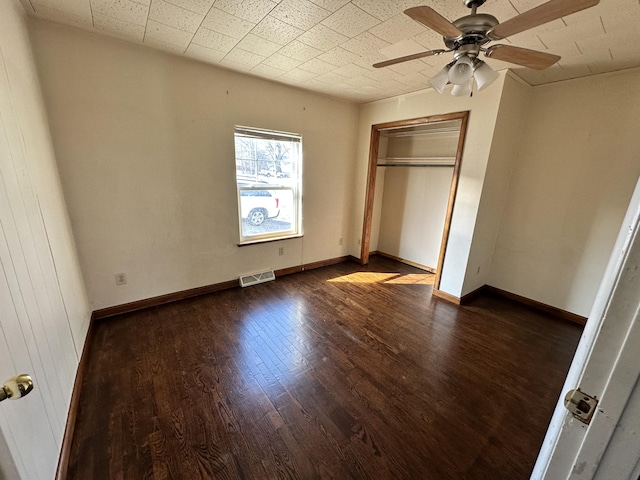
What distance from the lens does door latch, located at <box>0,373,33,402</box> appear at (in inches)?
23.7

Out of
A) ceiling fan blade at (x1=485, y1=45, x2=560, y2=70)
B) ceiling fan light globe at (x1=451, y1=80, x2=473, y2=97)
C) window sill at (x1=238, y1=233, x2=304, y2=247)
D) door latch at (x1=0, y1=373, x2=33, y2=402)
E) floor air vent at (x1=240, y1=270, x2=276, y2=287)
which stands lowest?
floor air vent at (x1=240, y1=270, x2=276, y2=287)

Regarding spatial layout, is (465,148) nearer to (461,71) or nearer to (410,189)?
(461,71)

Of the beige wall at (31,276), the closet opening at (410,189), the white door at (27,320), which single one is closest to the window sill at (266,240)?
the closet opening at (410,189)

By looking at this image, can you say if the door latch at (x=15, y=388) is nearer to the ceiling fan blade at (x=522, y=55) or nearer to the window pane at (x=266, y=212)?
the ceiling fan blade at (x=522, y=55)

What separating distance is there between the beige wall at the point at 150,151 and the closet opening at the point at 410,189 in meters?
1.46

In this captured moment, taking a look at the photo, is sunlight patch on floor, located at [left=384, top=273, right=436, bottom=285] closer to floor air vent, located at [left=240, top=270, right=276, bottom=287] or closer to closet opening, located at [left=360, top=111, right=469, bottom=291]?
closet opening, located at [left=360, top=111, right=469, bottom=291]

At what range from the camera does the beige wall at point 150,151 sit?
2.12 m

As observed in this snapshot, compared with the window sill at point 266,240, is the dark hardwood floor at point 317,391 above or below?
below

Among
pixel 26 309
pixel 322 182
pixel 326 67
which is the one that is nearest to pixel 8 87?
pixel 26 309

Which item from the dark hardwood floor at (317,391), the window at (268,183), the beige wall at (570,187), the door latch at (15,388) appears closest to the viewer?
the door latch at (15,388)

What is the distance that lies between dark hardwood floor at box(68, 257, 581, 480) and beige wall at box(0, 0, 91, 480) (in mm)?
328

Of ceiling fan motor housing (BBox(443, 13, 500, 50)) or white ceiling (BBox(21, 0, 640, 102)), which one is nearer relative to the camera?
ceiling fan motor housing (BBox(443, 13, 500, 50))

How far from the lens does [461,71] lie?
157 centimetres

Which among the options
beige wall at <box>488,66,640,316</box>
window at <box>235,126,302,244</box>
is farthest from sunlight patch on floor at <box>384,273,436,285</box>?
window at <box>235,126,302,244</box>
